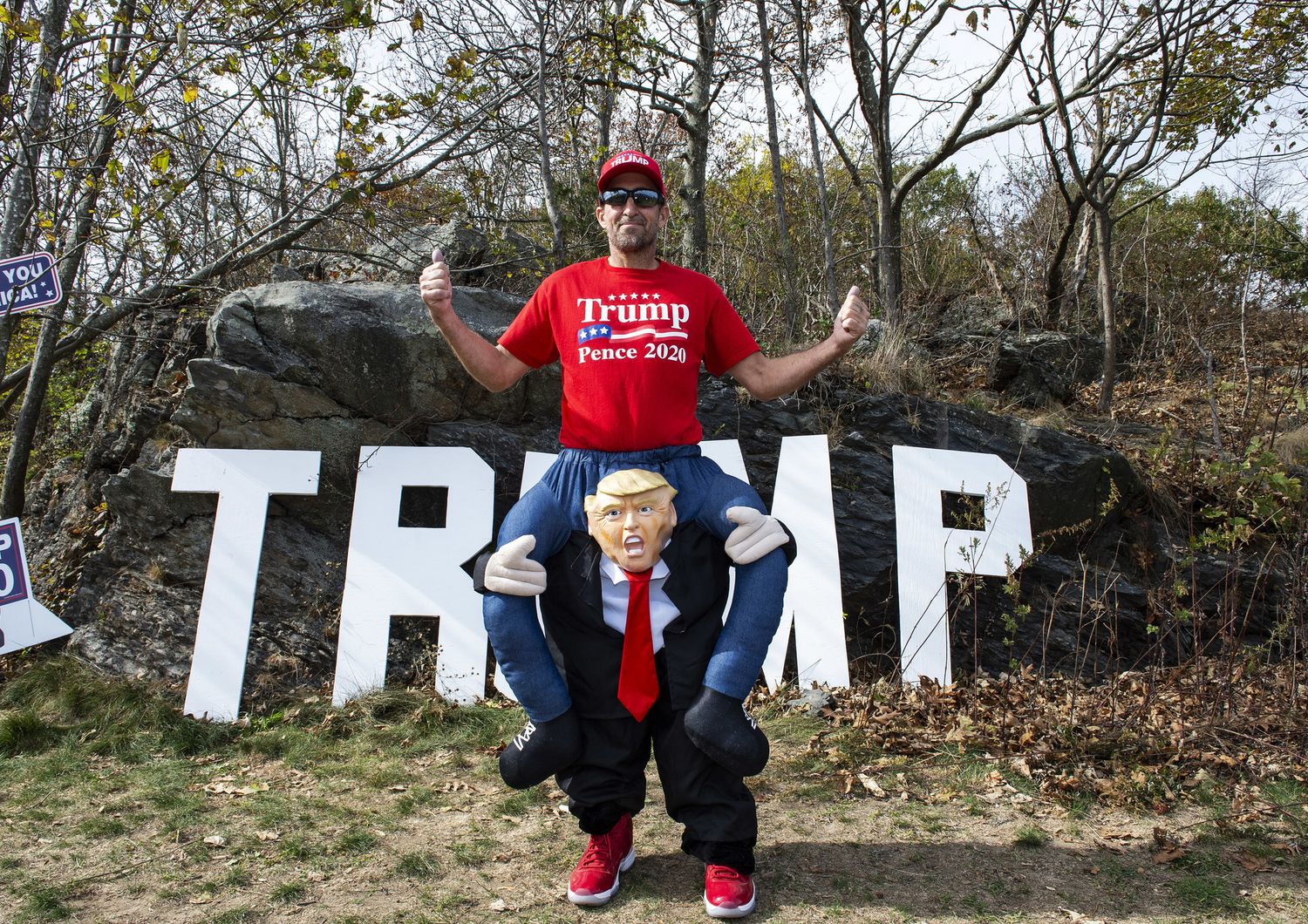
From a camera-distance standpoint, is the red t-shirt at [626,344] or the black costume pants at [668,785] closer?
the black costume pants at [668,785]

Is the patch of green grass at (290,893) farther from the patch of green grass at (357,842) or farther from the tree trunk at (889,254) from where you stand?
the tree trunk at (889,254)

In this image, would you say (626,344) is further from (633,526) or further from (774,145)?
(774,145)

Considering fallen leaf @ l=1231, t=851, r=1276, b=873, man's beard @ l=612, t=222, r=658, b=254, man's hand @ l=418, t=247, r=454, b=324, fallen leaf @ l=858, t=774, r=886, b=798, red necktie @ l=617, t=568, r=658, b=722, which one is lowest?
fallen leaf @ l=1231, t=851, r=1276, b=873

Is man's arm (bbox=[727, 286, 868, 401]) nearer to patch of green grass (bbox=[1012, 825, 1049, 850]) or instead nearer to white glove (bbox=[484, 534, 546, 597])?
white glove (bbox=[484, 534, 546, 597])

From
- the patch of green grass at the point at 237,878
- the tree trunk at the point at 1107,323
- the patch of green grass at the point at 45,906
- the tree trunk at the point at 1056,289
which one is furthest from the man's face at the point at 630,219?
the tree trunk at the point at 1056,289

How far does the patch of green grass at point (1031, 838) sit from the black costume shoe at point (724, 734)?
1.24 metres

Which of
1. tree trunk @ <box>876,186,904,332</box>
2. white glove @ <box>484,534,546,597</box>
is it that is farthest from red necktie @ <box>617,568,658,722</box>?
tree trunk @ <box>876,186,904,332</box>

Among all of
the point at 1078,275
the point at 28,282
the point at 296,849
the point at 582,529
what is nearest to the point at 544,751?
the point at 582,529

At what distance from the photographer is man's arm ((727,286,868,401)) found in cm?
296

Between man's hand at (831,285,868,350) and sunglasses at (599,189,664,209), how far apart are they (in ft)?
2.35

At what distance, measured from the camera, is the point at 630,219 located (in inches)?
121

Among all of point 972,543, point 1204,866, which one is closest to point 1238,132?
point 972,543

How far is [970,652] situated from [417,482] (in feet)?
10.7

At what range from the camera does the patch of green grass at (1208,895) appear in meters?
2.90
